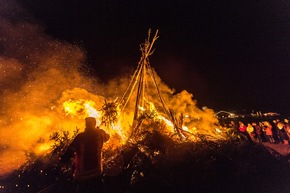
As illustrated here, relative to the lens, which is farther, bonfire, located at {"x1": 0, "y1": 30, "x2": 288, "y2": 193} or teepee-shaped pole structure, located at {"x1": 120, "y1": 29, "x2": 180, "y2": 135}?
teepee-shaped pole structure, located at {"x1": 120, "y1": 29, "x2": 180, "y2": 135}

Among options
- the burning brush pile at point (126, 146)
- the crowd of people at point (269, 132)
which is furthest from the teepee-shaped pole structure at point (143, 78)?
the crowd of people at point (269, 132)

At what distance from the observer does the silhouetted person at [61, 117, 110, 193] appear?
13.9ft

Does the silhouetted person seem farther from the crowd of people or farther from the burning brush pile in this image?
the crowd of people

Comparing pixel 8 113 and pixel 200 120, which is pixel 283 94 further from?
pixel 8 113

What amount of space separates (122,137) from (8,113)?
5.66m

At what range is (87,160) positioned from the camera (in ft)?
14.0

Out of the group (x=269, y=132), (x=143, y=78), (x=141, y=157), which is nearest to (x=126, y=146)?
(x=141, y=157)

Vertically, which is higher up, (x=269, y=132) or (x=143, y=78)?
(x=143, y=78)

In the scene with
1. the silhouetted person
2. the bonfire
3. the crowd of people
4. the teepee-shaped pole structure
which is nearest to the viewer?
the silhouetted person

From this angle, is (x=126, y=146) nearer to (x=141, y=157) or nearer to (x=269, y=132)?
(x=141, y=157)

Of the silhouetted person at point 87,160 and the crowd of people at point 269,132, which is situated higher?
the crowd of people at point 269,132

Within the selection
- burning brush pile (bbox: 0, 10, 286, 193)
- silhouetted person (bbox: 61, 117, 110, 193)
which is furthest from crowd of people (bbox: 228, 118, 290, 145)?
silhouetted person (bbox: 61, 117, 110, 193)

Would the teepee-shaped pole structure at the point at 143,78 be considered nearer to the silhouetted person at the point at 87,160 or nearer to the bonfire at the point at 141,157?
the bonfire at the point at 141,157

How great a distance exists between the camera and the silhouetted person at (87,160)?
4.22 meters
